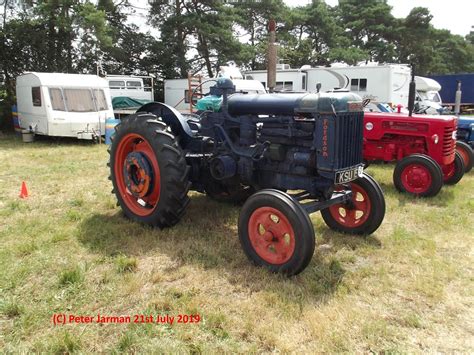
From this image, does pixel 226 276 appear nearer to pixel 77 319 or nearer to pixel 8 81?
pixel 77 319

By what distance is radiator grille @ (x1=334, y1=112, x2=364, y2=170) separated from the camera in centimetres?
339

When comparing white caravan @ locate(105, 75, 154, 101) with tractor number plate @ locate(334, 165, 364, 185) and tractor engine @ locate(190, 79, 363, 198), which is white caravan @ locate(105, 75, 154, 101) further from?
tractor number plate @ locate(334, 165, 364, 185)

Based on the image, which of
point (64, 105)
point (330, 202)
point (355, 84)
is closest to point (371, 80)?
point (355, 84)

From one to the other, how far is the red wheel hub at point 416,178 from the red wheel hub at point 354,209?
1943mm

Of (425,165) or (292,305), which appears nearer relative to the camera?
(292,305)

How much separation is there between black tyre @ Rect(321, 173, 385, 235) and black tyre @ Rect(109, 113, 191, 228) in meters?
1.58

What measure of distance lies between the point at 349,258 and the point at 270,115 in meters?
1.51

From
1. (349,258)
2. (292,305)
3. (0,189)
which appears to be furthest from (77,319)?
(0,189)

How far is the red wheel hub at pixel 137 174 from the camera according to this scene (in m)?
4.28

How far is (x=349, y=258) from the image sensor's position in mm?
3711

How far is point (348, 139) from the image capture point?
11.4 feet

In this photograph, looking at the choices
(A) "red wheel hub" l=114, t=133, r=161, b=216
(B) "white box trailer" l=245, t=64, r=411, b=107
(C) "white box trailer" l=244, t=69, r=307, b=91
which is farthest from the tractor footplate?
(C) "white box trailer" l=244, t=69, r=307, b=91

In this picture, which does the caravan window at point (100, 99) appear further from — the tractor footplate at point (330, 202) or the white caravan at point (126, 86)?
the tractor footplate at point (330, 202)

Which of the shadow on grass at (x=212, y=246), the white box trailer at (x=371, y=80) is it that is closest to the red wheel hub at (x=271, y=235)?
the shadow on grass at (x=212, y=246)
